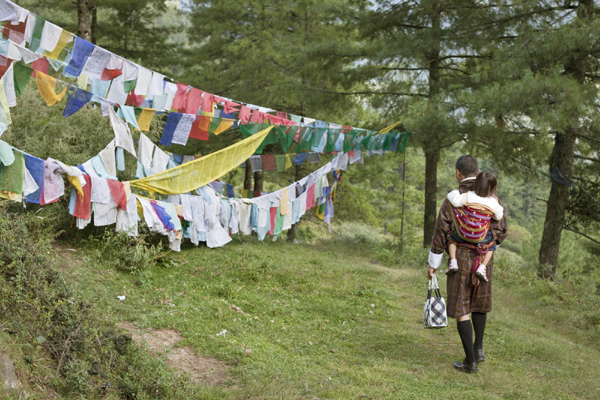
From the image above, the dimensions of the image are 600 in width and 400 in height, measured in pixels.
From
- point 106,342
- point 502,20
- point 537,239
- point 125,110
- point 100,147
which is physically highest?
point 502,20

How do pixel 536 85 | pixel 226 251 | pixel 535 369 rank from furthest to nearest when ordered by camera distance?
pixel 226 251, pixel 536 85, pixel 535 369

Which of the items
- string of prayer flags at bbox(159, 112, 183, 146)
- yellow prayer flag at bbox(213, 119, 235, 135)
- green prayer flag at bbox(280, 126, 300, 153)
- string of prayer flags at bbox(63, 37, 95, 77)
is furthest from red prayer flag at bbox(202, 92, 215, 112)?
string of prayer flags at bbox(63, 37, 95, 77)

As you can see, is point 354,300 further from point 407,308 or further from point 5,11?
point 5,11

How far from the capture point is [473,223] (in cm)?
448

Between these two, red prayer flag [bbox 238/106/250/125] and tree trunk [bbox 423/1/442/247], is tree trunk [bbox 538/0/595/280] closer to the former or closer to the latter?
tree trunk [bbox 423/1/442/247]

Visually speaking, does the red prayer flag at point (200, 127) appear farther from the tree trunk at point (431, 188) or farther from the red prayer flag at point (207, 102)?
the tree trunk at point (431, 188)

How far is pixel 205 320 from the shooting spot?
5.46 meters

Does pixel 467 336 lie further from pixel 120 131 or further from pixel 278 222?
pixel 278 222

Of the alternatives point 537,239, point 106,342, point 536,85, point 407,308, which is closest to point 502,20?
point 536,85

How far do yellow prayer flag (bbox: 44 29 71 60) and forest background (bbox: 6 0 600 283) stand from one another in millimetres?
1428

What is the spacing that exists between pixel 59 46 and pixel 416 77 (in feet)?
26.2

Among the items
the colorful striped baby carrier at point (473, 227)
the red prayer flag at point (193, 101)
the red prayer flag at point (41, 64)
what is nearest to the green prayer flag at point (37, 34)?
the red prayer flag at point (41, 64)

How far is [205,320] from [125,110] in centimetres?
339

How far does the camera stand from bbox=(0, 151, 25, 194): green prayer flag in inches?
214
